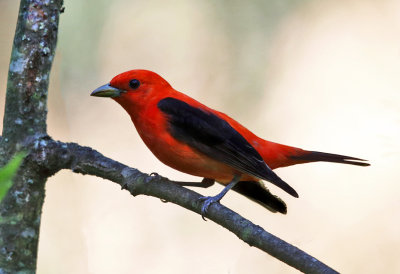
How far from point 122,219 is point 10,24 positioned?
7.65 feet

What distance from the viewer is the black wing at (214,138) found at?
3.50m

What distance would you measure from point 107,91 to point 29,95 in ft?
2.64

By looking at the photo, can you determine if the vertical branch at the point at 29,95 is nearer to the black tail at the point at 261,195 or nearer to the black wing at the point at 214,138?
the black wing at the point at 214,138

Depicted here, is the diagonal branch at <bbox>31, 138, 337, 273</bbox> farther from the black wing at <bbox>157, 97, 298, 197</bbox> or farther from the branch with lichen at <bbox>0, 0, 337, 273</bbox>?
the black wing at <bbox>157, 97, 298, 197</bbox>

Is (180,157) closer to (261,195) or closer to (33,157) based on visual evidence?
(261,195)

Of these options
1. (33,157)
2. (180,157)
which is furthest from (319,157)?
(33,157)

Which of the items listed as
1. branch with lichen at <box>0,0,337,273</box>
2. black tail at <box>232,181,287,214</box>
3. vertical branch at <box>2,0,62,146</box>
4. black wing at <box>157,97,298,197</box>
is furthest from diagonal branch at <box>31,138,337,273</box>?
black tail at <box>232,181,287,214</box>

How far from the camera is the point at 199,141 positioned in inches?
139

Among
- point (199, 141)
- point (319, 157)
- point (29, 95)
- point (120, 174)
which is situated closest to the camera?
point (29, 95)

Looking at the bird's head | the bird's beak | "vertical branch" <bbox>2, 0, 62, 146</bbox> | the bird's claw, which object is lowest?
the bird's claw

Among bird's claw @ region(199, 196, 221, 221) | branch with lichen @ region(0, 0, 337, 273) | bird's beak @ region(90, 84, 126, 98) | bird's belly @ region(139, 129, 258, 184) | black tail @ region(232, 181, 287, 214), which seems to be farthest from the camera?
black tail @ region(232, 181, 287, 214)

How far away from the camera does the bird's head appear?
3.71 metres

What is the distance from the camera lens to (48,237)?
5.40m

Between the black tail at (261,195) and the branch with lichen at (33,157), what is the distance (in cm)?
94
